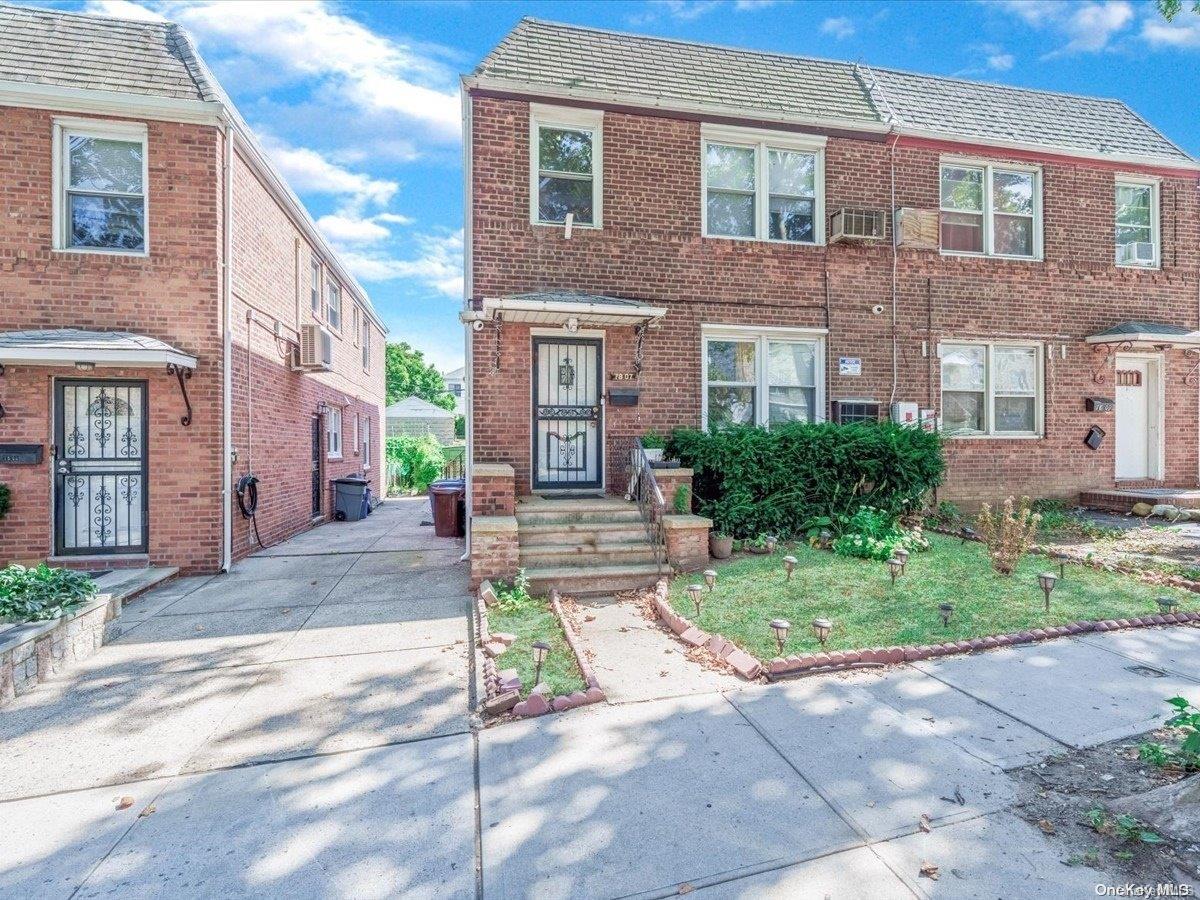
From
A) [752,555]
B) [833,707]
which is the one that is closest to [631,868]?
[833,707]

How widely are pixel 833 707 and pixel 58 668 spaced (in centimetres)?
542

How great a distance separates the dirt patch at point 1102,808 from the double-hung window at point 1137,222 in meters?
10.5

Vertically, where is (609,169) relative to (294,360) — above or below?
above

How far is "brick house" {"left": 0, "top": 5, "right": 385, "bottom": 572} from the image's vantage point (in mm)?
6738

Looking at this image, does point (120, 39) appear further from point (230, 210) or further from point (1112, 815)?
point (1112, 815)

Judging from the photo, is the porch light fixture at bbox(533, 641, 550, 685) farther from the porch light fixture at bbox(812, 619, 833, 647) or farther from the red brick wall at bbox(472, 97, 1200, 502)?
the red brick wall at bbox(472, 97, 1200, 502)

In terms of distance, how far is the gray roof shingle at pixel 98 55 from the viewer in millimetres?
6887

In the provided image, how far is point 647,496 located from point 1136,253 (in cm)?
995

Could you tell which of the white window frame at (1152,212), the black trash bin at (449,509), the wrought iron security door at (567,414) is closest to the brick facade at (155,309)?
the black trash bin at (449,509)

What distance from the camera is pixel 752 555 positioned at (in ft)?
22.6

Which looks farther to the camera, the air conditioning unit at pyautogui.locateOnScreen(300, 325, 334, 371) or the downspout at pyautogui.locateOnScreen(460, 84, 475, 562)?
the air conditioning unit at pyautogui.locateOnScreen(300, 325, 334, 371)

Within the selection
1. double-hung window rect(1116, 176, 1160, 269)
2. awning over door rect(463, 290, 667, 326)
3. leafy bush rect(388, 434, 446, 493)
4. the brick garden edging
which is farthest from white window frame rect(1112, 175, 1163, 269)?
leafy bush rect(388, 434, 446, 493)

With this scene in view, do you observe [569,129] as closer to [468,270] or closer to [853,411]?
[468,270]

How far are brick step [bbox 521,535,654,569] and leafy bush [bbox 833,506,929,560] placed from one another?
2388 mm
